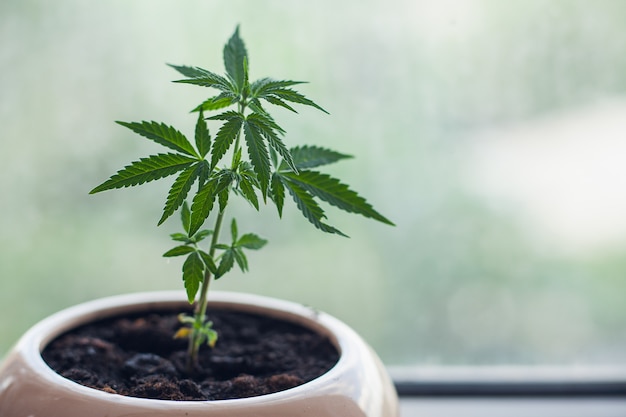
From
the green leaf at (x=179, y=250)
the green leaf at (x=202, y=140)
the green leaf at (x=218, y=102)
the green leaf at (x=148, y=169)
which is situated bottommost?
the green leaf at (x=179, y=250)

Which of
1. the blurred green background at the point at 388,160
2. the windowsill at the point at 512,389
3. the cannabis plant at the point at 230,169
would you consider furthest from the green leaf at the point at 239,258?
the windowsill at the point at 512,389

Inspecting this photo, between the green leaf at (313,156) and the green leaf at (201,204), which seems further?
the green leaf at (313,156)

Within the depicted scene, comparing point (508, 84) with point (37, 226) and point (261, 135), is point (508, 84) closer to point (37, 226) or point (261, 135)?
point (261, 135)

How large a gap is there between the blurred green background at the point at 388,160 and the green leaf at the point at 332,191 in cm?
46

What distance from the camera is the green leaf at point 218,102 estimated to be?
1.98 ft

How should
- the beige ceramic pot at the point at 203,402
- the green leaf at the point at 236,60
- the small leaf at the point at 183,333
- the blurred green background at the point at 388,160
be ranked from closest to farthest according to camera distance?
the beige ceramic pot at the point at 203,402 → the green leaf at the point at 236,60 → the small leaf at the point at 183,333 → the blurred green background at the point at 388,160

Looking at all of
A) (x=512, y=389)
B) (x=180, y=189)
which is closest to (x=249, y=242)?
(x=180, y=189)

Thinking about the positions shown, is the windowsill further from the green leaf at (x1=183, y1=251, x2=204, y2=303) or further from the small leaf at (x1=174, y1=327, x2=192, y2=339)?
the green leaf at (x1=183, y1=251, x2=204, y2=303)

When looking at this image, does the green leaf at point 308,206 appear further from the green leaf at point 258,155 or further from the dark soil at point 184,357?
the dark soil at point 184,357

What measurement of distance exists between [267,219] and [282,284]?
136mm

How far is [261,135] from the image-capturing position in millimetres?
590

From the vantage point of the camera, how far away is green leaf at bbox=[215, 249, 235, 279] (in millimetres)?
633

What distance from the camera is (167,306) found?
844mm

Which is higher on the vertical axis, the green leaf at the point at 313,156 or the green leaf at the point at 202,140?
the green leaf at the point at 202,140
